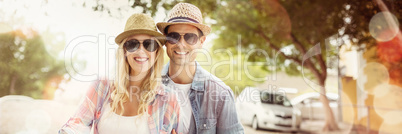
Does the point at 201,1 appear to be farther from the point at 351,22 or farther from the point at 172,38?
the point at 351,22

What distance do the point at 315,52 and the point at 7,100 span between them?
33.0 ft

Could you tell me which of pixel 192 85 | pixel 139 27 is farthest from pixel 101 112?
pixel 192 85

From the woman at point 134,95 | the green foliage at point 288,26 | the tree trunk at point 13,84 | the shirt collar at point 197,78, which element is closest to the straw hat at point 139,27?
the woman at point 134,95

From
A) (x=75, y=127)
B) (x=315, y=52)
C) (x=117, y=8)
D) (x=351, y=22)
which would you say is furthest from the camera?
(x=315, y=52)

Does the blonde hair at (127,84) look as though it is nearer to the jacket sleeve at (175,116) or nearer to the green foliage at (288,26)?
the jacket sleeve at (175,116)

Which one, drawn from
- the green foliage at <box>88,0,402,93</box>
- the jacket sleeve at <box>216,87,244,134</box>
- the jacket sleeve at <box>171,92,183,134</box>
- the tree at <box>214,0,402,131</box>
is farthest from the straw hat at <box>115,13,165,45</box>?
the tree at <box>214,0,402,131</box>

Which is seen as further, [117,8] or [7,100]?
[7,100]

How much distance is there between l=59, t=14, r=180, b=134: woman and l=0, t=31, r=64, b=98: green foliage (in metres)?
6.50

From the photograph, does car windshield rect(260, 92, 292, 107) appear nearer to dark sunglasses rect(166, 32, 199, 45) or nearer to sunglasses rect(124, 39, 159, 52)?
dark sunglasses rect(166, 32, 199, 45)

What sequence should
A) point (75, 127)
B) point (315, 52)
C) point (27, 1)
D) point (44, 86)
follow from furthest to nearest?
point (44, 86) → point (315, 52) → point (27, 1) → point (75, 127)

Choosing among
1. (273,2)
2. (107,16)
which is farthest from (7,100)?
(273,2)

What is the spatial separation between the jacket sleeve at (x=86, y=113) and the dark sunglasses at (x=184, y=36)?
939 millimetres

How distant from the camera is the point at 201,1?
20.4 feet

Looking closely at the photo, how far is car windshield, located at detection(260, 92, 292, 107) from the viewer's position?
11807 mm
